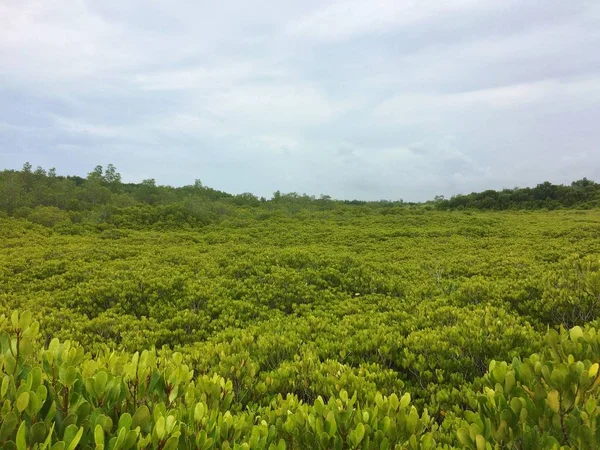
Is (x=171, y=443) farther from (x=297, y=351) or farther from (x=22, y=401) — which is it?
(x=297, y=351)

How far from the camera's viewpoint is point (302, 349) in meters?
5.44

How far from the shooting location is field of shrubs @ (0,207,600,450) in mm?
2166

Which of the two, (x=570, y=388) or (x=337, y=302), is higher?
(x=570, y=388)

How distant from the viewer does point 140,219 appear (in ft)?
101

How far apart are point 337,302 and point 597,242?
13.3 m

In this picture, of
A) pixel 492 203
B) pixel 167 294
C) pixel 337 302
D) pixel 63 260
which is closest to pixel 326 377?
pixel 337 302

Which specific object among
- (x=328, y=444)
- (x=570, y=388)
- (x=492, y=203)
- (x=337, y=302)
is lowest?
(x=337, y=302)

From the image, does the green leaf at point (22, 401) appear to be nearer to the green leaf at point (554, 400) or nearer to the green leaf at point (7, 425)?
the green leaf at point (7, 425)

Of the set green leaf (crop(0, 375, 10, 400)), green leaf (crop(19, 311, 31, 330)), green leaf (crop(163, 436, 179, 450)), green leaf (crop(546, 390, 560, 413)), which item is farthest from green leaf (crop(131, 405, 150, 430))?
green leaf (crop(546, 390, 560, 413))

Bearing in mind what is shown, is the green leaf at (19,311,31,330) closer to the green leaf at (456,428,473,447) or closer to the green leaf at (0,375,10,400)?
the green leaf at (0,375,10,400)

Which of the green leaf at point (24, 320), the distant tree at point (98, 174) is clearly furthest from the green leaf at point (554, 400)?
the distant tree at point (98, 174)

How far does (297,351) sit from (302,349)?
159 mm

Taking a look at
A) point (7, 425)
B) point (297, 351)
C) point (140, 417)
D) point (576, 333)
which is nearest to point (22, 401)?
point (7, 425)

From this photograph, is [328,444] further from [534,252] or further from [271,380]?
[534,252]
